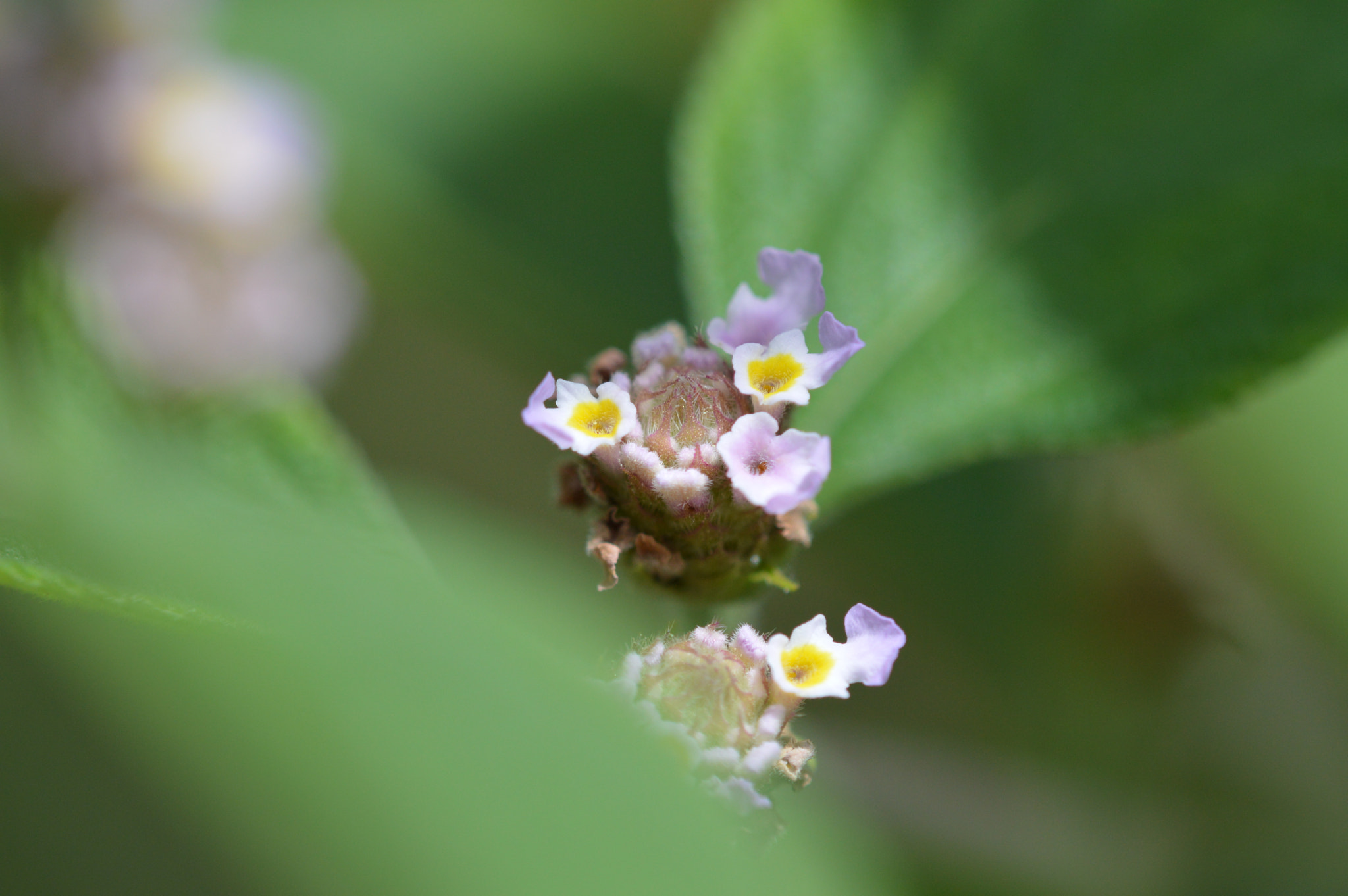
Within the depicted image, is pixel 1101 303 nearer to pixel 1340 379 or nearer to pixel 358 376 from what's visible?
pixel 1340 379

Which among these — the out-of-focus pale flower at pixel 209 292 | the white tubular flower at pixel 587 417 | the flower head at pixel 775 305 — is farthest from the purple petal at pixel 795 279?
the out-of-focus pale flower at pixel 209 292

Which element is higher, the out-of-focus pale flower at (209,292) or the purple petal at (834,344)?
the out-of-focus pale flower at (209,292)

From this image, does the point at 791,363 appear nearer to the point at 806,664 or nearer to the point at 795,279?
the point at 795,279

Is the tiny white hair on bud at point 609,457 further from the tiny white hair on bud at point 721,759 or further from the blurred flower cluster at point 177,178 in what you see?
the blurred flower cluster at point 177,178

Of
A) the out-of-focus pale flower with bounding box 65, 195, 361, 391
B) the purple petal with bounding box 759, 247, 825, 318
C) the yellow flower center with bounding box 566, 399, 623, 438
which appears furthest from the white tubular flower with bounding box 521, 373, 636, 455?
the out-of-focus pale flower with bounding box 65, 195, 361, 391

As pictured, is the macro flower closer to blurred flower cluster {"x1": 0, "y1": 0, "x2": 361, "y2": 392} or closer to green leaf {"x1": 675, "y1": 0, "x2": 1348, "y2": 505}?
green leaf {"x1": 675, "y1": 0, "x2": 1348, "y2": 505}

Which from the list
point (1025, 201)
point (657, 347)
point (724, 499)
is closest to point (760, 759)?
point (724, 499)
